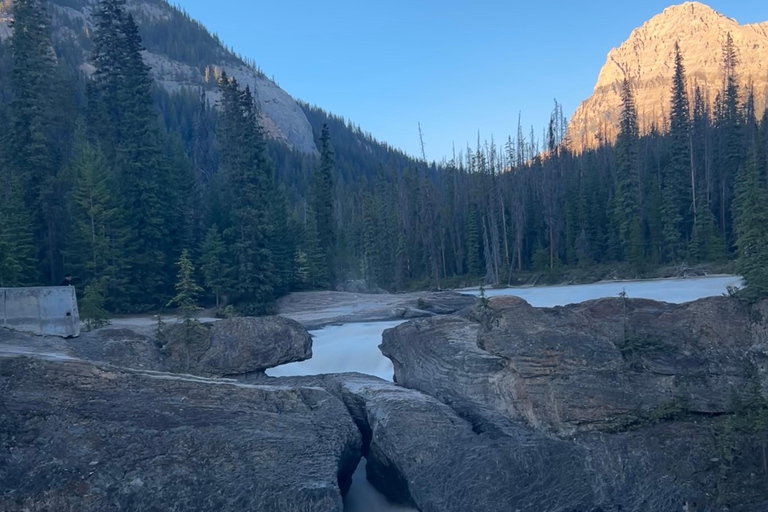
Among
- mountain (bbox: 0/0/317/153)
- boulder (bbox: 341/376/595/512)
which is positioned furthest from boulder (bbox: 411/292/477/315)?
mountain (bbox: 0/0/317/153)

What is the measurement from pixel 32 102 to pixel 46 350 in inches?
1098

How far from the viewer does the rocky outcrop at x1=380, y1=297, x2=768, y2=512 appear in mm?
8695

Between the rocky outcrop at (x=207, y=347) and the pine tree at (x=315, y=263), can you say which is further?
the pine tree at (x=315, y=263)

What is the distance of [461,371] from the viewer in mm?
11414

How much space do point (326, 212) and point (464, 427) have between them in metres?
34.6

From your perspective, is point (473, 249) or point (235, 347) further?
point (473, 249)

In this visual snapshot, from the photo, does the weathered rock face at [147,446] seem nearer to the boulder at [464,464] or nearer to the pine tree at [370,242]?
the boulder at [464,464]

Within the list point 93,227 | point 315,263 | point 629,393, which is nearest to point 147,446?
point 629,393

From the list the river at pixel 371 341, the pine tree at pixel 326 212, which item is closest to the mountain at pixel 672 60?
the pine tree at pixel 326 212

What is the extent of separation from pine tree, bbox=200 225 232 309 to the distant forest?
0.11 m

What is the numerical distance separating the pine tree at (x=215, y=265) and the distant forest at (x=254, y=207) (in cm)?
11

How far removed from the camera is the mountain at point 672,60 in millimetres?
152750

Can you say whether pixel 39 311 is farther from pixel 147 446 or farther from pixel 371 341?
pixel 371 341

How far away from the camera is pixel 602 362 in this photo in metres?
10.0
